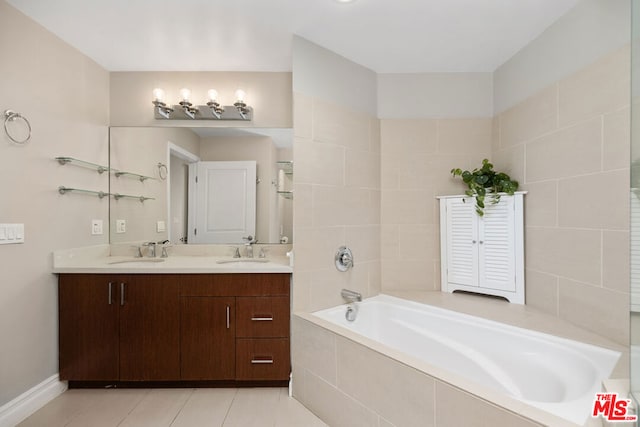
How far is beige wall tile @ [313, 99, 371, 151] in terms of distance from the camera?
2053mm

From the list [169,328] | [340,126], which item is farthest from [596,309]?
[169,328]

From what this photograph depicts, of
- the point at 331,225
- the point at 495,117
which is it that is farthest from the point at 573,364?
the point at 495,117

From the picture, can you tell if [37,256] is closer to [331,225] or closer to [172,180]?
[172,180]

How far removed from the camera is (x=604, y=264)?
58.4 inches

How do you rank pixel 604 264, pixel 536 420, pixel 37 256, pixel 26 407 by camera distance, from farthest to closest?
pixel 37 256
pixel 26 407
pixel 604 264
pixel 536 420

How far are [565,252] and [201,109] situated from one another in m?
2.81

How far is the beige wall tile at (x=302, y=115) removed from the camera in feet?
6.41

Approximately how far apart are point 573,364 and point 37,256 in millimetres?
3035

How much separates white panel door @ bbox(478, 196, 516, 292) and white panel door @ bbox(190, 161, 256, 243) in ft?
6.11

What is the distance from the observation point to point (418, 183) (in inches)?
95.8

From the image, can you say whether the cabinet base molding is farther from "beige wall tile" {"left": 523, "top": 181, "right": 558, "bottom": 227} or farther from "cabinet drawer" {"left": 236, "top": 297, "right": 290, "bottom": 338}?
"beige wall tile" {"left": 523, "top": 181, "right": 558, "bottom": 227}

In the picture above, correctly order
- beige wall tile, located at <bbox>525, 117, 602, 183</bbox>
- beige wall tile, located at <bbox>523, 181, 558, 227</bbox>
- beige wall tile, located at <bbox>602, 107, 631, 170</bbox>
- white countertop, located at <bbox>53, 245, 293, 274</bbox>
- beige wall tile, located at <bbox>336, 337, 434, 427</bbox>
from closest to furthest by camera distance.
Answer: beige wall tile, located at <bbox>336, 337, 434, 427</bbox> < beige wall tile, located at <bbox>602, 107, 631, 170</bbox> < beige wall tile, located at <bbox>525, 117, 602, 183</bbox> < beige wall tile, located at <bbox>523, 181, 558, 227</bbox> < white countertop, located at <bbox>53, 245, 293, 274</bbox>

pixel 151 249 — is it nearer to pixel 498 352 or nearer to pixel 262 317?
pixel 262 317

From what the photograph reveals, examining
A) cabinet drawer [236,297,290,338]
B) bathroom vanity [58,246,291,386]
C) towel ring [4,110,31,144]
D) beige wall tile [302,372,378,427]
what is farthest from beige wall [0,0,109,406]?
beige wall tile [302,372,378,427]
